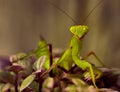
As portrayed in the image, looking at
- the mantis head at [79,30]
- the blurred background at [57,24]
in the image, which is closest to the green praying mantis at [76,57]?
the mantis head at [79,30]

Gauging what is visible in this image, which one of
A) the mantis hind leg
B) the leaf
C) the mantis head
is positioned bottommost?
the leaf

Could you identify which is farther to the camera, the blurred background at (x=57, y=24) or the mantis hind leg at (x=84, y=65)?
the blurred background at (x=57, y=24)

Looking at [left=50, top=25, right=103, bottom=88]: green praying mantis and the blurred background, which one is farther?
the blurred background

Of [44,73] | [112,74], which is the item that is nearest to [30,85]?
[44,73]

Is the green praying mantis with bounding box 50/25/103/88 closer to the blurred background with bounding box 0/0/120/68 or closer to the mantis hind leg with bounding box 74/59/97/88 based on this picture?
the mantis hind leg with bounding box 74/59/97/88

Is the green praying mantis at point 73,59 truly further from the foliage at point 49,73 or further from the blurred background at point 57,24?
the blurred background at point 57,24

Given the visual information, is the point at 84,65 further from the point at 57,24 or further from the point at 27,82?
the point at 57,24

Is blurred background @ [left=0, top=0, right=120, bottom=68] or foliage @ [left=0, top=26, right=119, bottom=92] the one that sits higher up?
blurred background @ [left=0, top=0, right=120, bottom=68]

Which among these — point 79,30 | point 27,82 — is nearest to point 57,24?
point 79,30

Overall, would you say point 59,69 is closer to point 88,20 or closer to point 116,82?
point 116,82

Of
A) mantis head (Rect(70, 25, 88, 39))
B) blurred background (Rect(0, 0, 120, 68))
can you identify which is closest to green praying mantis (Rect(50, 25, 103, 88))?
mantis head (Rect(70, 25, 88, 39))
